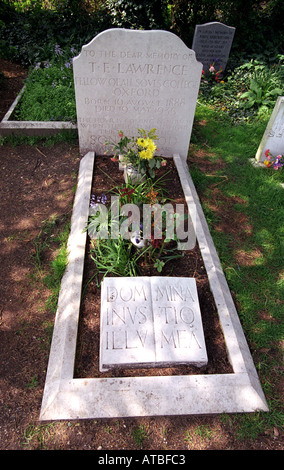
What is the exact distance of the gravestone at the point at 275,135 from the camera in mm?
3842

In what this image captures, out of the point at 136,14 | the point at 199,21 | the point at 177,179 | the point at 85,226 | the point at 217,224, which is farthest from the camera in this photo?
the point at 199,21

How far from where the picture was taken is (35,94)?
475 centimetres

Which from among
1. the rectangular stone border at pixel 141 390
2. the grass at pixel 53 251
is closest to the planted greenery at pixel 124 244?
the grass at pixel 53 251

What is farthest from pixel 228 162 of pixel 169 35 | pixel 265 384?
pixel 265 384

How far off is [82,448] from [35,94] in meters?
4.64

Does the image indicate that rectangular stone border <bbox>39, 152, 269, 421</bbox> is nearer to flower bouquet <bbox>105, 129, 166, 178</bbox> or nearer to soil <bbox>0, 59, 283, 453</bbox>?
soil <bbox>0, 59, 283, 453</bbox>

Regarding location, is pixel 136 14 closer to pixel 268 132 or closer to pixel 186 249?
pixel 268 132

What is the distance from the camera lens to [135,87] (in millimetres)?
3541

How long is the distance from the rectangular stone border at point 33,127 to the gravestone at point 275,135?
2.57 meters

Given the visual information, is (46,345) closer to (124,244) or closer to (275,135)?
(124,244)

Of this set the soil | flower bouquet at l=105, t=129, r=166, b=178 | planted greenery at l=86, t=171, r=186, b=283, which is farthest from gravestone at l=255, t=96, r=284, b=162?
planted greenery at l=86, t=171, r=186, b=283

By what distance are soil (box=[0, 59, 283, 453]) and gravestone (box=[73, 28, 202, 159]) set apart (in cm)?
75

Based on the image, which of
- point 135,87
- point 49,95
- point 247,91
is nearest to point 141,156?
point 135,87

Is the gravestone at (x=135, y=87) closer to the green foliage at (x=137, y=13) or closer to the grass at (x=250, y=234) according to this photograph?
the grass at (x=250, y=234)
